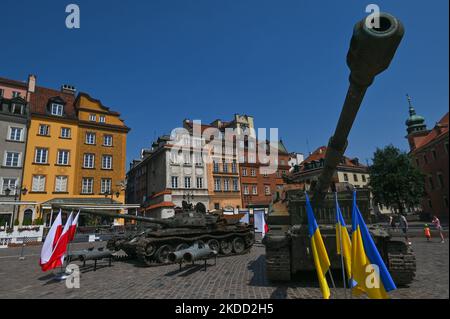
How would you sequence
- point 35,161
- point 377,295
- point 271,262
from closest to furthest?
point 377,295, point 271,262, point 35,161

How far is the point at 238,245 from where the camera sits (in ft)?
42.6

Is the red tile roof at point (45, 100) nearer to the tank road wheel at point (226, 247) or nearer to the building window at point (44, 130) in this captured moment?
the building window at point (44, 130)

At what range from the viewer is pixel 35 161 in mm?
→ 27797

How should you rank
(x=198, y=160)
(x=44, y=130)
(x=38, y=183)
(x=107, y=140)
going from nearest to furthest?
(x=38, y=183) < (x=44, y=130) < (x=107, y=140) < (x=198, y=160)

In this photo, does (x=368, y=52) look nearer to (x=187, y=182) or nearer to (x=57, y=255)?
(x=57, y=255)

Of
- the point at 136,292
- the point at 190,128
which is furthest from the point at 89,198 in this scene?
the point at 136,292

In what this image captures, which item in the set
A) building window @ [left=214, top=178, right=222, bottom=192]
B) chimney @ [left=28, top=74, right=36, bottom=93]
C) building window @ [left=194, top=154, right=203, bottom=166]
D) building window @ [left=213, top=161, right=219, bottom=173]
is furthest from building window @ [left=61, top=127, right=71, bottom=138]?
building window @ [left=214, top=178, right=222, bottom=192]

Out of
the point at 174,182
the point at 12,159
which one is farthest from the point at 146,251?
the point at 174,182

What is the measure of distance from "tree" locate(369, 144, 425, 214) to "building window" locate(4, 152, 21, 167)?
39.9 m

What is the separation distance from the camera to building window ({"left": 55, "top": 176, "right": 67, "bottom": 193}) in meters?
28.3

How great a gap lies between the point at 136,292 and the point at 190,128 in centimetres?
3576

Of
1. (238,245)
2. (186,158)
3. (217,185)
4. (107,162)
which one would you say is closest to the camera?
(238,245)

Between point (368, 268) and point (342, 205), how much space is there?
3.52 meters
